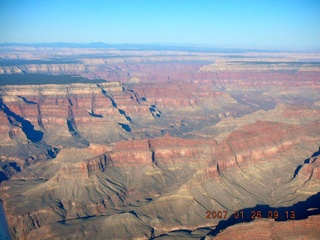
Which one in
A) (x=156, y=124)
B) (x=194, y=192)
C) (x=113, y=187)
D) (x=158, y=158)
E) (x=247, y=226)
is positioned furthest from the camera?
(x=156, y=124)

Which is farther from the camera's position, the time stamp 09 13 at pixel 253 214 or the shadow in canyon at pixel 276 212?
the time stamp 09 13 at pixel 253 214

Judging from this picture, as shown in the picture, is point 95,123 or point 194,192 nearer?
point 194,192

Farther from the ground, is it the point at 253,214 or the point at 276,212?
the point at 276,212

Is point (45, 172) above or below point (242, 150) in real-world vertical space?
below

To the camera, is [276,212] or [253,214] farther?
[253,214]

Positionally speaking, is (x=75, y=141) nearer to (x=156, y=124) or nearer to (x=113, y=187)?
(x=156, y=124)

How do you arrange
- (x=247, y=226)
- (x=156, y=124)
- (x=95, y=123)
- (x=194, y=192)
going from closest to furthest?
1. (x=247, y=226)
2. (x=194, y=192)
3. (x=95, y=123)
4. (x=156, y=124)

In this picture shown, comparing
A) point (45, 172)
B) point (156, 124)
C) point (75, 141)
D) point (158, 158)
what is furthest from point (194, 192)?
point (156, 124)

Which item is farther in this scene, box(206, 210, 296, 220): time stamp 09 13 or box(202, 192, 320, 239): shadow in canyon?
box(206, 210, 296, 220): time stamp 09 13
